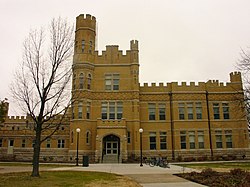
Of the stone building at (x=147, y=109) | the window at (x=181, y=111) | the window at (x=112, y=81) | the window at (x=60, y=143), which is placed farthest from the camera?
the window at (x=60, y=143)

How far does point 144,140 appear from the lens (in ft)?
125

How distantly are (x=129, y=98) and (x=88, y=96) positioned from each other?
231 inches

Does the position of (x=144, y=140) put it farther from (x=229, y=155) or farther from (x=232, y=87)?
(x=232, y=87)

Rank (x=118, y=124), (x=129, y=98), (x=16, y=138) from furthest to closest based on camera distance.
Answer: (x=16, y=138) → (x=129, y=98) → (x=118, y=124)

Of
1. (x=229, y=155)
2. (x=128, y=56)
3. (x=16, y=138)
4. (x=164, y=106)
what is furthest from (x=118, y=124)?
(x=16, y=138)

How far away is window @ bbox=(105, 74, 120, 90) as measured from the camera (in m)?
38.8

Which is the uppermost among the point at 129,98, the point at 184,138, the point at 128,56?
the point at 128,56

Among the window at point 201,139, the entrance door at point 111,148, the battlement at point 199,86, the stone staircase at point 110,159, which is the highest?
the battlement at point 199,86

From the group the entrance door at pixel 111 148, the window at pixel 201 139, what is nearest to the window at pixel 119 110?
the entrance door at pixel 111 148

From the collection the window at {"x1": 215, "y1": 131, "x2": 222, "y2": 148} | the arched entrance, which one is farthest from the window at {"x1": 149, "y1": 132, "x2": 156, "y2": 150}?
the window at {"x1": 215, "y1": 131, "x2": 222, "y2": 148}

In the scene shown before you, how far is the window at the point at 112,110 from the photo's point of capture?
37.8 m

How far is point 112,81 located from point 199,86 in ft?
43.3

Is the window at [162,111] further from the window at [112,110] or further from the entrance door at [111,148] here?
the entrance door at [111,148]

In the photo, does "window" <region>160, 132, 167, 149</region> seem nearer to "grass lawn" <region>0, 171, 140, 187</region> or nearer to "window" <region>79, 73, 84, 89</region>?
"window" <region>79, 73, 84, 89</region>
